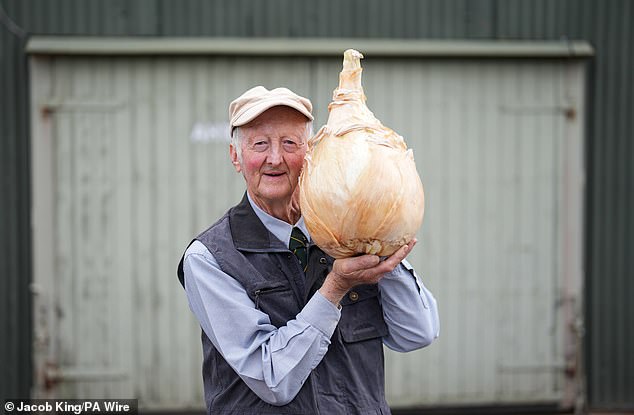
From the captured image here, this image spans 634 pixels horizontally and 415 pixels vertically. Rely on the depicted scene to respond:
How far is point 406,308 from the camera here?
2.57 meters

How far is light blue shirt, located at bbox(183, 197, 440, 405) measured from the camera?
2297 millimetres

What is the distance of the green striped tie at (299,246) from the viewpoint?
2613 millimetres

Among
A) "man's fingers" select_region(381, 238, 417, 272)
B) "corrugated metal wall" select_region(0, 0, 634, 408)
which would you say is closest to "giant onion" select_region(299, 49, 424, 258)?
"man's fingers" select_region(381, 238, 417, 272)

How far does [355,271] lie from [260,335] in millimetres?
375

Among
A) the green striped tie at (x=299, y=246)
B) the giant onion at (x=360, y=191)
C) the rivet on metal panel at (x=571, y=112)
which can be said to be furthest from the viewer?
the rivet on metal panel at (x=571, y=112)

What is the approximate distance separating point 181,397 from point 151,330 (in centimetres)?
57

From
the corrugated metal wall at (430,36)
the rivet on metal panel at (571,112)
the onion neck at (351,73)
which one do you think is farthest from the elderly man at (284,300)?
the rivet on metal panel at (571,112)

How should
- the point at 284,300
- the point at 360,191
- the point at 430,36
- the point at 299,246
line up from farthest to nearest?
1. the point at 430,36
2. the point at 299,246
3. the point at 284,300
4. the point at 360,191

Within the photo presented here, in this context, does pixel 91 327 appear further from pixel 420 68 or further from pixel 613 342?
pixel 613 342

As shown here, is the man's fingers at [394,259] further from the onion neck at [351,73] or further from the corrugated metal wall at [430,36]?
the corrugated metal wall at [430,36]

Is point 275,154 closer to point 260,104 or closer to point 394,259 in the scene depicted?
point 260,104

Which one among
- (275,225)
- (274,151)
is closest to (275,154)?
(274,151)

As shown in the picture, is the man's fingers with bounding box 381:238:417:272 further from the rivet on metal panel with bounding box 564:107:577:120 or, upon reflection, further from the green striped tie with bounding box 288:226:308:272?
the rivet on metal panel with bounding box 564:107:577:120

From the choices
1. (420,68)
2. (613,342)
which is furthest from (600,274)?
(420,68)
